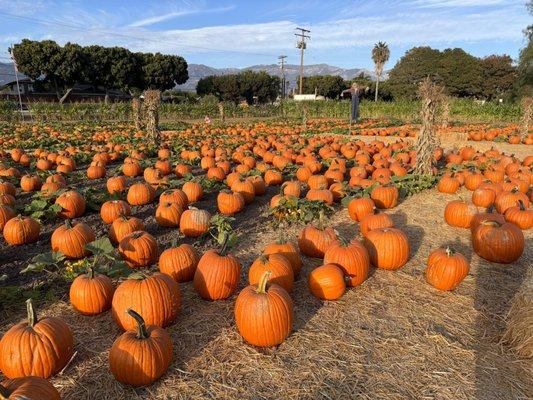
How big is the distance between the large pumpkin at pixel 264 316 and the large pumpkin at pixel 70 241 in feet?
8.83

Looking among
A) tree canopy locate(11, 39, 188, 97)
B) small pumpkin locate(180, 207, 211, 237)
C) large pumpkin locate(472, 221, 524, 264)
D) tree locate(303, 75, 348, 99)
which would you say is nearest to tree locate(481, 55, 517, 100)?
tree locate(303, 75, 348, 99)

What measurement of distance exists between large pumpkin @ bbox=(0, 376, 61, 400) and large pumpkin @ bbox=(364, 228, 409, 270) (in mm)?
3479

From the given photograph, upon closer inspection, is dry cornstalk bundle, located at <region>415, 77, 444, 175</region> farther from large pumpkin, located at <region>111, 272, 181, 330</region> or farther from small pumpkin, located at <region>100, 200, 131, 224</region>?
large pumpkin, located at <region>111, 272, 181, 330</region>

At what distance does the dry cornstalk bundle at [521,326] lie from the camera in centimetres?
312

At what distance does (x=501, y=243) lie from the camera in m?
4.77

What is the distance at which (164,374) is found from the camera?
2926mm

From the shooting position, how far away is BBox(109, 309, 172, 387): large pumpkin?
275 centimetres

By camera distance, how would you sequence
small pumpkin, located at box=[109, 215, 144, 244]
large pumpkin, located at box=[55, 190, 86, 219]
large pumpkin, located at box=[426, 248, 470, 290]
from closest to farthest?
large pumpkin, located at box=[426, 248, 470, 290], small pumpkin, located at box=[109, 215, 144, 244], large pumpkin, located at box=[55, 190, 86, 219]

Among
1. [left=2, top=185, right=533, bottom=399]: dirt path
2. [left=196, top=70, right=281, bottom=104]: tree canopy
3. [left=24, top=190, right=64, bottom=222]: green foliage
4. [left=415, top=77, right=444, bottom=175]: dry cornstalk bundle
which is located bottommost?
[left=2, top=185, right=533, bottom=399]: dirt path

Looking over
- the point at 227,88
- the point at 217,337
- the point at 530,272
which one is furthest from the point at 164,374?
the point at 227,88

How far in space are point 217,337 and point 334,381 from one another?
1094mm

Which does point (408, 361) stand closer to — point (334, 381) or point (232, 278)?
point (334, 381)

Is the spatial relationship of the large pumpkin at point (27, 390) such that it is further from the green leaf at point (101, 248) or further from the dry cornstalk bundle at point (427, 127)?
the dry cornstalk bundle at point (427, 127)

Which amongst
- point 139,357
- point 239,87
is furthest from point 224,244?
point 239,87
